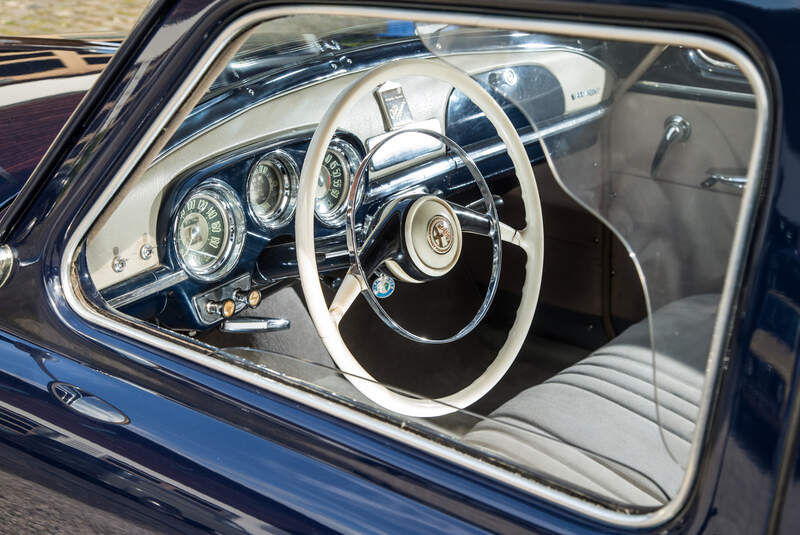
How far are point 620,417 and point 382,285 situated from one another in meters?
0.55

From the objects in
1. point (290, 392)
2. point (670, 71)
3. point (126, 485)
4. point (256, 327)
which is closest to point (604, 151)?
point (670, 71)

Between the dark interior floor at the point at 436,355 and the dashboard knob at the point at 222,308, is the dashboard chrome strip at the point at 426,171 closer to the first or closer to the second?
the dark interior floor at the point at 436,355

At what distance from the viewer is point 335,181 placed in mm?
2059

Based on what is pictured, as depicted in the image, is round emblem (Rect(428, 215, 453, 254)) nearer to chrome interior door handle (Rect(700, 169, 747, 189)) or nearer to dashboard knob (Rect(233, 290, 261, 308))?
dashboard knob (Rect(233, 290, 261, 308))

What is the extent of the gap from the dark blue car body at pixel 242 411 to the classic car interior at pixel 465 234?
0.15 feet

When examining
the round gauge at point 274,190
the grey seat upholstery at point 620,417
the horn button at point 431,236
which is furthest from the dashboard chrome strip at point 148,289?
the grey seat upholstery at point 620,417

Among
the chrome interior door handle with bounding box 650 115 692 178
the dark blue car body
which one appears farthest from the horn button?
the chrome interior door handle with bounding box 650 115 692 178

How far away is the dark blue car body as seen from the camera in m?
0.74

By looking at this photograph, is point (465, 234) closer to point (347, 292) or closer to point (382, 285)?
point (382, 285)

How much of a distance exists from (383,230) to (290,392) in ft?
Answer: 1.99

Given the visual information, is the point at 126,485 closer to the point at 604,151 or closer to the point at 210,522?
the point at 210,522

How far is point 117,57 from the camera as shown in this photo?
1183 millimetres

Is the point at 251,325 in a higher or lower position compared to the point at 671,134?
lower

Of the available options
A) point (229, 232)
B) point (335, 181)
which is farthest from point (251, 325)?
point (335, 181)
